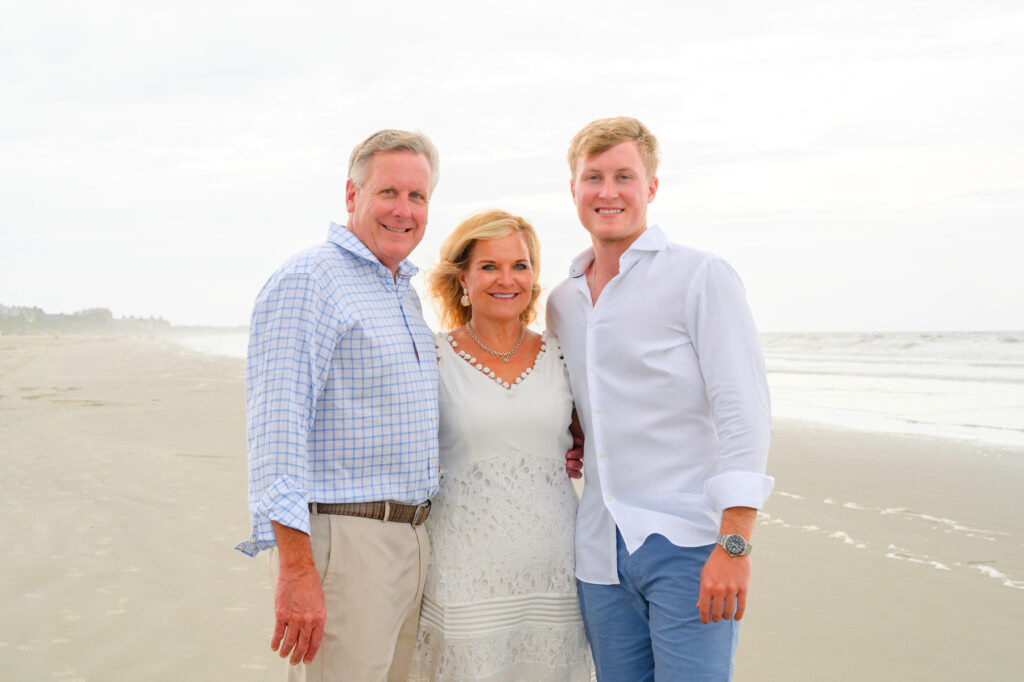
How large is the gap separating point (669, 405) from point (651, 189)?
2.95 ft

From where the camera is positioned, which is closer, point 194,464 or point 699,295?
point 699,295

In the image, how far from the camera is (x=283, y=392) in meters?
2.33

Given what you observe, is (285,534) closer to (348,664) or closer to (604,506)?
(348,664)

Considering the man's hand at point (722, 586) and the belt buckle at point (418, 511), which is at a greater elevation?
the belt buckle at point (418, 511)

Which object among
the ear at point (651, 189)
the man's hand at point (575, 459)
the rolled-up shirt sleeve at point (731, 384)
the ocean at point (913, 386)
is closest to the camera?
the rolled-up shirt sleeve at point (731, 384)

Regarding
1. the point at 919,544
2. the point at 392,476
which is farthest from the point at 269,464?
the point at 919,544

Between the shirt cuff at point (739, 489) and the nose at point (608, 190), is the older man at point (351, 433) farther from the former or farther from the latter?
the shirt cuff at point (739, 489)

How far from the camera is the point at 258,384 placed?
2387mm

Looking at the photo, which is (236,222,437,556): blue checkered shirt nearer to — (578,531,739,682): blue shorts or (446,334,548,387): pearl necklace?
(446,334,548,387): pearl necklace

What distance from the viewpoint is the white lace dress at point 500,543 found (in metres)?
2.80

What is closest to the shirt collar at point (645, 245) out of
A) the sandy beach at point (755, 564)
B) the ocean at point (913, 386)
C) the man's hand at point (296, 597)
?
the man's hand at point (296, 597)

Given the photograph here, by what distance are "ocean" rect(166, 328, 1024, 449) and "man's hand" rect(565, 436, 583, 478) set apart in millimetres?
8566

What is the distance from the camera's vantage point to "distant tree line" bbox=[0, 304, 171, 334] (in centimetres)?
7175

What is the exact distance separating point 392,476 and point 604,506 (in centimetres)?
78
